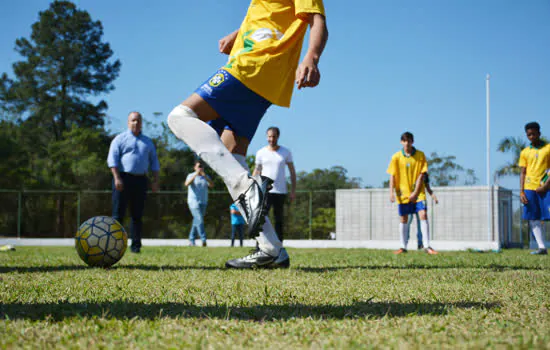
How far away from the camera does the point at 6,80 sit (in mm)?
40469

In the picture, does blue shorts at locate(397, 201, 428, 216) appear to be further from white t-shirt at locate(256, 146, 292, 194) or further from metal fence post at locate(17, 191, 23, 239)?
metal fence post at locate(17, 191, 23, 239)

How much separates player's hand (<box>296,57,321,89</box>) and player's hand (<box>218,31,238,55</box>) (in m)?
1.14

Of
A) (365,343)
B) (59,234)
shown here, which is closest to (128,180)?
(365,343)

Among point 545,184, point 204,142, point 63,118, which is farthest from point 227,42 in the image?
point 63,118

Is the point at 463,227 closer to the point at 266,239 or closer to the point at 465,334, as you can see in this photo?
the point at 266,239

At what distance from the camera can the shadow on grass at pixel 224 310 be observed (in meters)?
2.17

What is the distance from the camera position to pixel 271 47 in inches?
154

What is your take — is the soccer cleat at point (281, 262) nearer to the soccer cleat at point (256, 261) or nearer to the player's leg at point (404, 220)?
the soccer cleat at point (256, 261)

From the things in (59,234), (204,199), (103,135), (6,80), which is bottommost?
(59,234)

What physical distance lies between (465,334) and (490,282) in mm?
1936

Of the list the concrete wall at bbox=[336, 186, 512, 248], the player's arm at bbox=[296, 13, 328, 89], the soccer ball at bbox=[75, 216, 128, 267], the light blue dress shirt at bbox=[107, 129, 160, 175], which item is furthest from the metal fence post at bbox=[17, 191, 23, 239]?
the player's arm at bbox=[296, 13, 328, 89]

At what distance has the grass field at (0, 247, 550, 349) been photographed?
1736 millimetres

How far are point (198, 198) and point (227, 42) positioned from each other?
1078cm

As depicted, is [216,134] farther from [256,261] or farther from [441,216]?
[441,216]
